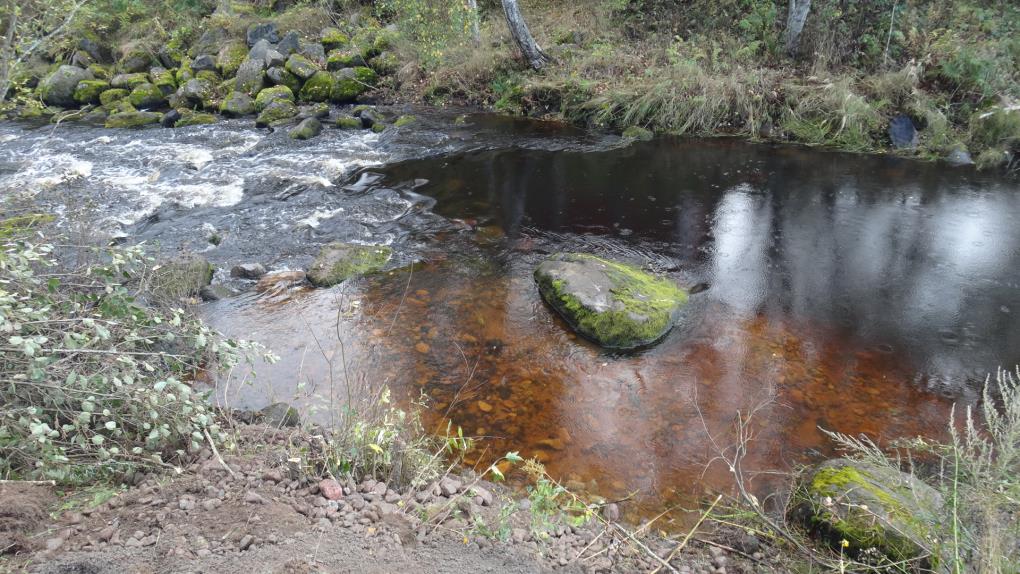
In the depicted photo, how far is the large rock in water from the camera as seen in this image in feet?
20.6

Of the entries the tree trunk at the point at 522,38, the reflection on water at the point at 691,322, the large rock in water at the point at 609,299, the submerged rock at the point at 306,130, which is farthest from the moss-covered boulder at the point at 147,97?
the large rock in water at the point at 609,299

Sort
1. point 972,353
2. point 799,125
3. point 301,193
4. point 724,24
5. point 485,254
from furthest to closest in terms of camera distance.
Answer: point 724,24
point 799,125
point 301,193
point 485,254
point 972,353

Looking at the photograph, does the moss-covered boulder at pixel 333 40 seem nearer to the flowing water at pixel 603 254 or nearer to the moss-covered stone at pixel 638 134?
the flowing water at pixel 603 254

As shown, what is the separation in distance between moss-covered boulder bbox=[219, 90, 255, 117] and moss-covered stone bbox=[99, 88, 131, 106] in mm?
3288

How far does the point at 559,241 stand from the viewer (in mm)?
8719

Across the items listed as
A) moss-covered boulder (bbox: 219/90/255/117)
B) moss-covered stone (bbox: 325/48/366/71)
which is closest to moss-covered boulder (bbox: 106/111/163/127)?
moss-covered boulder (bbox: 219/90/255/117)

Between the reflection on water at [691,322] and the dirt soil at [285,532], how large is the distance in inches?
31.2

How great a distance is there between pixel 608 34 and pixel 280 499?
15.5 m

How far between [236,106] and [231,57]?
360cm

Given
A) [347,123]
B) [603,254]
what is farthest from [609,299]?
[347,123]

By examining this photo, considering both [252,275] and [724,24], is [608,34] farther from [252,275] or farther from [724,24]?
[252,275]

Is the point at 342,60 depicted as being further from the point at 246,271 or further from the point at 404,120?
the point at 246,271

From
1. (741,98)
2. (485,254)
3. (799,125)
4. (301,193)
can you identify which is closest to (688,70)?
(741,98)

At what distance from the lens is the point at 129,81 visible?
1703 cm
